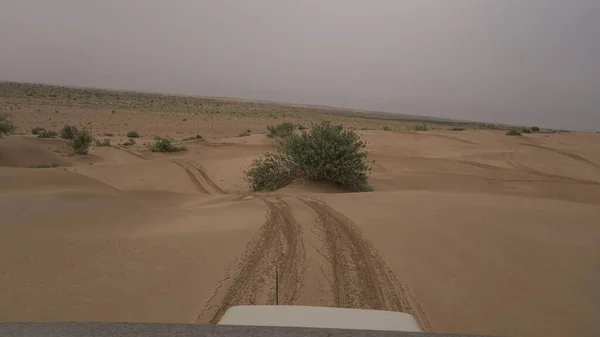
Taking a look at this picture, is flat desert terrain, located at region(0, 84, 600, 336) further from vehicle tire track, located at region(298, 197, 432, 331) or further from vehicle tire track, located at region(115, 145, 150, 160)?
vehicle tire track, located at region(115, 145, 150, 160)

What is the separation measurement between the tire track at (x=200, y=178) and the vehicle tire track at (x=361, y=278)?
302 inches

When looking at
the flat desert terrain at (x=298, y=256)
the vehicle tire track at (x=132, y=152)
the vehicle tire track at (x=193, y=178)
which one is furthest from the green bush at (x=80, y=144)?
the flat desert terrain at (x=298, y=256)

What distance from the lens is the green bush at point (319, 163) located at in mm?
11508

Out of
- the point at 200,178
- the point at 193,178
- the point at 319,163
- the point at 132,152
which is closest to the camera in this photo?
the point at 319,163

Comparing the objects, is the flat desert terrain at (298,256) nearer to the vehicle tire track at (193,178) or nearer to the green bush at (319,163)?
the green bush at (319,163)

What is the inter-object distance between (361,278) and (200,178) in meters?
11.8

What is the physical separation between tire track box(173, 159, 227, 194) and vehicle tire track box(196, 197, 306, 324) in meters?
7.00

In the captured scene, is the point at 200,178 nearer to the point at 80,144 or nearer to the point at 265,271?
the point at 80,144

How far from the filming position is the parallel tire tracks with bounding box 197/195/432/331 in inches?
164

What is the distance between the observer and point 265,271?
192 inches

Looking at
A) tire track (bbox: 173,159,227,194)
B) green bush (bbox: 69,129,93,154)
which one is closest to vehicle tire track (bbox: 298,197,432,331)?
tire track (bbox: 173,159,227,194)

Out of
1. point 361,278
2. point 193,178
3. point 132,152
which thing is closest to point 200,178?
point 193,178

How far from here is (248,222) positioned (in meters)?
6.84

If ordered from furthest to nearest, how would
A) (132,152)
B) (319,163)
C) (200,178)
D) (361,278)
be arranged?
(132,152)
(200,178)
(319,163)
(361,278)
